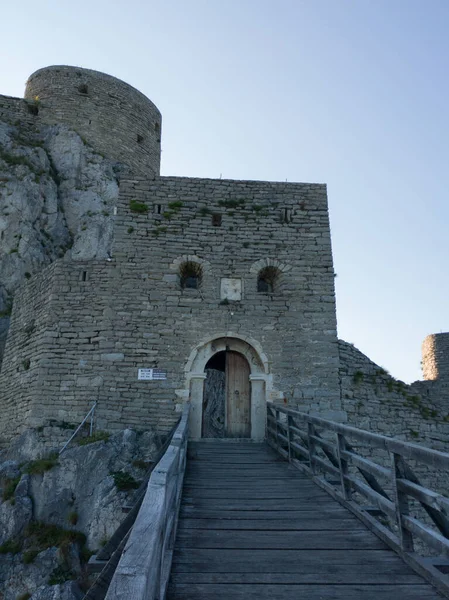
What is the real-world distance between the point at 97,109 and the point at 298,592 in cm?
Answer: 2208

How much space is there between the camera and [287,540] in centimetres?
429

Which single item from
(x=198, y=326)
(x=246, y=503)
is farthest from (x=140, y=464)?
(x=246, y=503)

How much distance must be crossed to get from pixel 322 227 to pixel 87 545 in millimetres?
8309

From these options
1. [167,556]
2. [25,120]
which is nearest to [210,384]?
[25,120]

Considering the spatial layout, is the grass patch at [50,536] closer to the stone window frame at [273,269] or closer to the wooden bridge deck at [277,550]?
the wooden bridge deck at [277,550]

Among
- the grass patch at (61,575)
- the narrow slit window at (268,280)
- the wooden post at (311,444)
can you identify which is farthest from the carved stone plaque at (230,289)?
the grass patch at (61,575)

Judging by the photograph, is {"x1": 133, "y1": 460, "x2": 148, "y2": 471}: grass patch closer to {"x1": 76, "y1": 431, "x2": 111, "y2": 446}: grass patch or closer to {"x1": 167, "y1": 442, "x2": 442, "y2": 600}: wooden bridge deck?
{"x1": 76, "y1": 431, "x2": 111, "y2": 446}: grass patch

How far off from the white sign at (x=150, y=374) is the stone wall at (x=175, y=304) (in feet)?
0.32

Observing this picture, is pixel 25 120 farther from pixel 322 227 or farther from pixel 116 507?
pixel 116 507

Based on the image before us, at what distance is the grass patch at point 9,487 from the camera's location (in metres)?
9.45

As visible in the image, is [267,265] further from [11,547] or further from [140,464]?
[11,547]

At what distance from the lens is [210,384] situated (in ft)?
80.2

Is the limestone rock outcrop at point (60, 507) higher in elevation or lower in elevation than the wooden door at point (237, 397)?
lower

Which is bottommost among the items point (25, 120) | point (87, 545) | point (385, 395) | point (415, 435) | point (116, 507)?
point (87, 545)
